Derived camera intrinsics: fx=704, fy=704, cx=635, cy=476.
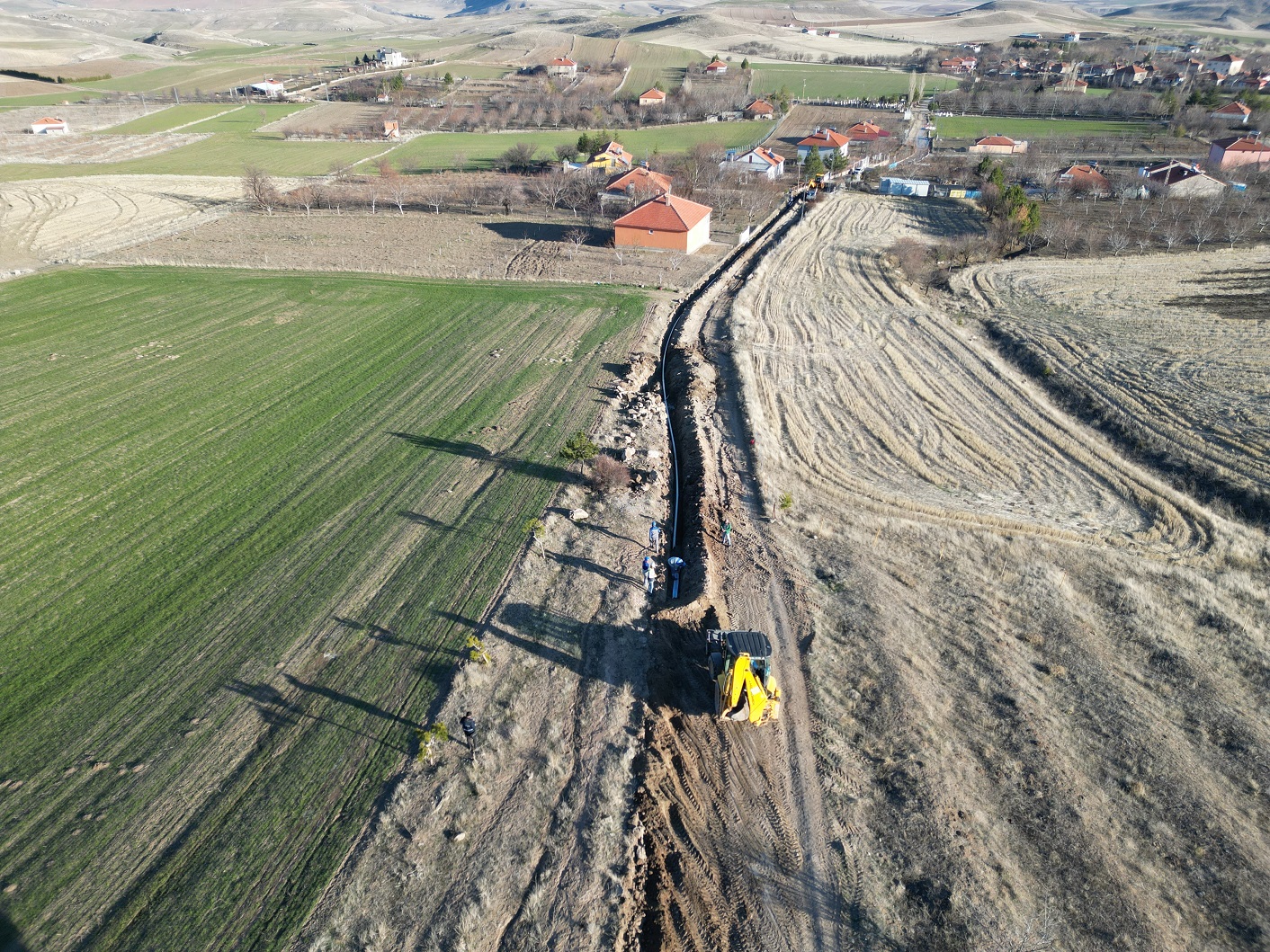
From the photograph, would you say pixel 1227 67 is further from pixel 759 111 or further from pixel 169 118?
pixel 169 118

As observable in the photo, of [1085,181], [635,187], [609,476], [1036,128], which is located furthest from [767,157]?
[609,476]

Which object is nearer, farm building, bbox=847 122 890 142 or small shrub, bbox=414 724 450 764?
small shrub, bbox=414 724 450 764

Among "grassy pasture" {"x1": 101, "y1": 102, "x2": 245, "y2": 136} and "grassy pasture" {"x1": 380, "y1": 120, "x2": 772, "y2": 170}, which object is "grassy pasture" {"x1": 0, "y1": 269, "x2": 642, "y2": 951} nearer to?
"grassy pasture" {"x1": 380, "y1": 120, "x2": 772, "y2": 170}

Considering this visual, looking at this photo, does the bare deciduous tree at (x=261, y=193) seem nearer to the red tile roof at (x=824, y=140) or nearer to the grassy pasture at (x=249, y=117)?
the grassy pasture at (x=249, y=117)

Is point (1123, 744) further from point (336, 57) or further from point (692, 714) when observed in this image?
point (336, 57)

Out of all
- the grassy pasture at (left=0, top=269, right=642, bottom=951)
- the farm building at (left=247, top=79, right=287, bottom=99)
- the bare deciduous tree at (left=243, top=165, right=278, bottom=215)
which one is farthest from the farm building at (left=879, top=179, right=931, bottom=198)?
the farm building at (left=247, top=79, right=287, bottom=99)

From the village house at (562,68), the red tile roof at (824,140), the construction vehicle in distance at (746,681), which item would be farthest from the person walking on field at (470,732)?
the village house at (562,68)

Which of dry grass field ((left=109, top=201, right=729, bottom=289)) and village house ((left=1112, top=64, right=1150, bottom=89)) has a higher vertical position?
village house ((left=1112, top=64, right=1150, bottom=89))

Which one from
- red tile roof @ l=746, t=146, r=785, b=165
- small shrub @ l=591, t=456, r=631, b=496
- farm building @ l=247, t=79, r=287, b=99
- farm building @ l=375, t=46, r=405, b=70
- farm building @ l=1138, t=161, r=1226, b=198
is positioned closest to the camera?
small shrub @ l=591, t=456, r=631, b=496
